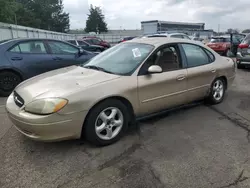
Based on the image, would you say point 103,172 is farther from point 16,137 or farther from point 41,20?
point 41,20

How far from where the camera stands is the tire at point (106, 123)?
3074mm

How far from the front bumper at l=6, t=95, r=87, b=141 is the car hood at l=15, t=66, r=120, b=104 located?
0.82 ft

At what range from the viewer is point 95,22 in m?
70.8

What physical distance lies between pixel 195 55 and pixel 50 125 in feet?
9.88

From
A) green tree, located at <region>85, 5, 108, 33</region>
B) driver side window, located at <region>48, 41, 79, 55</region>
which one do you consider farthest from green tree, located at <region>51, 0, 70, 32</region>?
driver side window, located at <region>48, 41, 79, 55</region>

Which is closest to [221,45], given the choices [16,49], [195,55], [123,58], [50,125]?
[195,55]

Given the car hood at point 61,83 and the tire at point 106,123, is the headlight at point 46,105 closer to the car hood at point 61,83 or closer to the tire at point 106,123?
the car hood at point 61,83

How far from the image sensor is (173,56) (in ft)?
13.6

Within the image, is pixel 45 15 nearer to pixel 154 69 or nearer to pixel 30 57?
pixel 30 57

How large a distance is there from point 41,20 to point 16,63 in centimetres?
6792

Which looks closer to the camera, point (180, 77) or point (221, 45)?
point (180, 77)

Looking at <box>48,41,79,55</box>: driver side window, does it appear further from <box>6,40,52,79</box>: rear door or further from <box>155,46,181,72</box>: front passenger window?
<box>155,46,181,72</box>: front passenger window

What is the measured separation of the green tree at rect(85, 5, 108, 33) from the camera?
70812 mm

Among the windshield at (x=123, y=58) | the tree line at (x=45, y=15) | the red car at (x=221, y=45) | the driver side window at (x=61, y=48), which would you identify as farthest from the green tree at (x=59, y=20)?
the windshield at (x=123, y=58)
